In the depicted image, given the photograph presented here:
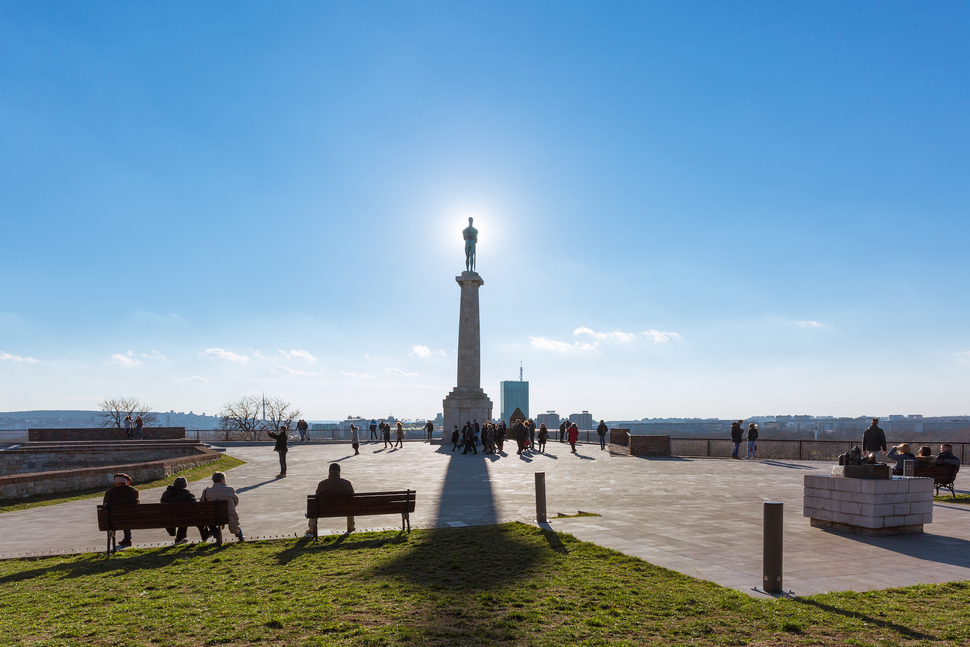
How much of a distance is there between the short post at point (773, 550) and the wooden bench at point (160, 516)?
7.67 meters

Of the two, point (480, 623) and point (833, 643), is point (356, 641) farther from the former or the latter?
point (833, 643)

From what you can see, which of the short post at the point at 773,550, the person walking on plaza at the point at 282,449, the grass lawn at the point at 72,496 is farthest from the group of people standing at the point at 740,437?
the grass lawn at the point at 72,496

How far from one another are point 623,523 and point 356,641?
21.4 ft

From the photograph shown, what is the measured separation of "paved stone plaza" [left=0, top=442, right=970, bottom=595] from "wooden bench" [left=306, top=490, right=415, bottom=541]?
2.71ft

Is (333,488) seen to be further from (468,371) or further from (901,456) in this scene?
(468,371)

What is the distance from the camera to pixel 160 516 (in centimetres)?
895

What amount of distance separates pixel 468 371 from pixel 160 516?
106ft

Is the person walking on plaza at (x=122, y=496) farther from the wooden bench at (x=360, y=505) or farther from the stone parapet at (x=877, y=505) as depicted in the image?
the stone parapet at (x=877, y=505)

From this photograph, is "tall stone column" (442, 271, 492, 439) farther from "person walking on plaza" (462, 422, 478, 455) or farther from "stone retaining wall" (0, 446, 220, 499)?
"stone retaining wall" (0, 446, 220, 499)

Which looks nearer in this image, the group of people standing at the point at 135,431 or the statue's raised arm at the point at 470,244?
the group of people standing at the point at 135,431

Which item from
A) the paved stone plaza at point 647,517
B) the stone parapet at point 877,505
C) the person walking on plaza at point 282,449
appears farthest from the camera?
the person walking on plaza at point 282,449

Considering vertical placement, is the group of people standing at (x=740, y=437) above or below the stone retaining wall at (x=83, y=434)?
above

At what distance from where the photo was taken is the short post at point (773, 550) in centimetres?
620

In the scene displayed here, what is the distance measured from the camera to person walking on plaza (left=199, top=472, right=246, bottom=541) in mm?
9284
